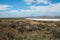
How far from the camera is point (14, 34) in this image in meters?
13.5

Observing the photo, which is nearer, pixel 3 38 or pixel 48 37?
pixel 3 38

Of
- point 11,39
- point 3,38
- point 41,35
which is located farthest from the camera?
point 41,35

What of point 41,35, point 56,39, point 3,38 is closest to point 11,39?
point 3,38

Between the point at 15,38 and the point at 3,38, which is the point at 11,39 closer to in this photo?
the point at 15,38

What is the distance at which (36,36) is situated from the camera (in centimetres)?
1341

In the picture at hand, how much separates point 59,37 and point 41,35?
4.73 ft

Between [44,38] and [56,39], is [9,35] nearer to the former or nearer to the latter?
[44,38]

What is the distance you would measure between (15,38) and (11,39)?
1.04 feet

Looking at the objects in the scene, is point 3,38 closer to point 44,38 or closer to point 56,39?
point 44,38

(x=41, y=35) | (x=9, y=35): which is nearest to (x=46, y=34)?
(x=41, y=35)

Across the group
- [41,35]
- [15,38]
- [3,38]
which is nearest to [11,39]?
[15,38]

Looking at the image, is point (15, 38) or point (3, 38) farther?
point (15, 38)

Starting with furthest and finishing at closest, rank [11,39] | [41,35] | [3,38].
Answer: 1. [41,35]
2. [11,39]
3. [3,38]

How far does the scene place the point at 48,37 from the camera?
13.3 m
